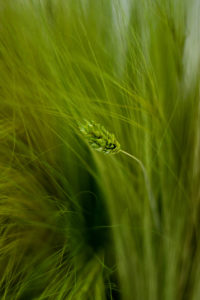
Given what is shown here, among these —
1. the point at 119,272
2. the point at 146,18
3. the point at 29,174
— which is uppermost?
the point at 146,18

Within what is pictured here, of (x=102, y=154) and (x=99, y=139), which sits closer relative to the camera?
(x=99, y=139)

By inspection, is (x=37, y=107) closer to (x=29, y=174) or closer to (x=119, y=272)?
(x=29, y=174)

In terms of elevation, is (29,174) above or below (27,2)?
below

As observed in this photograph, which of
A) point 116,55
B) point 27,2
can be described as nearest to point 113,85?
point 116,55

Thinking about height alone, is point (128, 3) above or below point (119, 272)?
above

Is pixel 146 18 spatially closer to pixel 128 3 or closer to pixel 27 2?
pixel 128 3

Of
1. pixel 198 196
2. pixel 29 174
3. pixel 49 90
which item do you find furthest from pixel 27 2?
pixel 198 196
